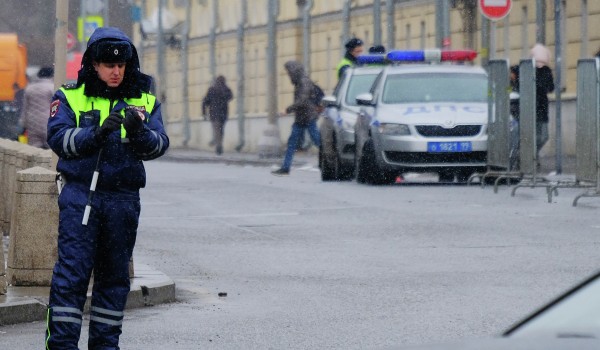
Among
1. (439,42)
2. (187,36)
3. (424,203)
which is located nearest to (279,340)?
(424,203)

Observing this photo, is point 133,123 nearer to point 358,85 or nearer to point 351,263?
point 351,263

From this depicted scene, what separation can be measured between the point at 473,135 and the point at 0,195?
8.39m

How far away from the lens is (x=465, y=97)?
928 inches

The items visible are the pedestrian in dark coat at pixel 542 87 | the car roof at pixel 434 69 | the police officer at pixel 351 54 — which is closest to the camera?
the car roof at pixel 434 69

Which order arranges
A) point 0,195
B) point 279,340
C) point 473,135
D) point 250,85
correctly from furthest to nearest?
point 250,85 → point 473,135 → point 0,195 → point 279,340

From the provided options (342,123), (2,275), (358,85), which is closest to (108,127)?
(2,275)

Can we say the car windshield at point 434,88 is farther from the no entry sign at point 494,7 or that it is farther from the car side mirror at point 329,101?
the no entry sign at point 494,7

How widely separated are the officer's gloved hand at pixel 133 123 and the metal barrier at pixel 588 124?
11655 millimetres

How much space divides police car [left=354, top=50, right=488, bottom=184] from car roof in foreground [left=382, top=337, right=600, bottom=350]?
61.8 ft

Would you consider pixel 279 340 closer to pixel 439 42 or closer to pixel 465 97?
pixel 465 97

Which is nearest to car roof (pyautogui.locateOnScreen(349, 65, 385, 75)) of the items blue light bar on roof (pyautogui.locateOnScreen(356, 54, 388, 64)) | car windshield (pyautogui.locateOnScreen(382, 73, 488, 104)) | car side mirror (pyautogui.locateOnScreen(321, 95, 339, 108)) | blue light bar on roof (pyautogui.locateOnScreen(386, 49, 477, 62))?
blue light bar on roof (pyautogui.locateOnScreen(356, 54, 388, 64))

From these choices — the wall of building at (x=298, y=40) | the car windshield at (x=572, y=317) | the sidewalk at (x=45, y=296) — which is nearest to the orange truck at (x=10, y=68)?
the wall of building at (x=298, y=40)

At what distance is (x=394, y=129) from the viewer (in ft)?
74.7

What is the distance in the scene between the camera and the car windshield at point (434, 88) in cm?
2352
